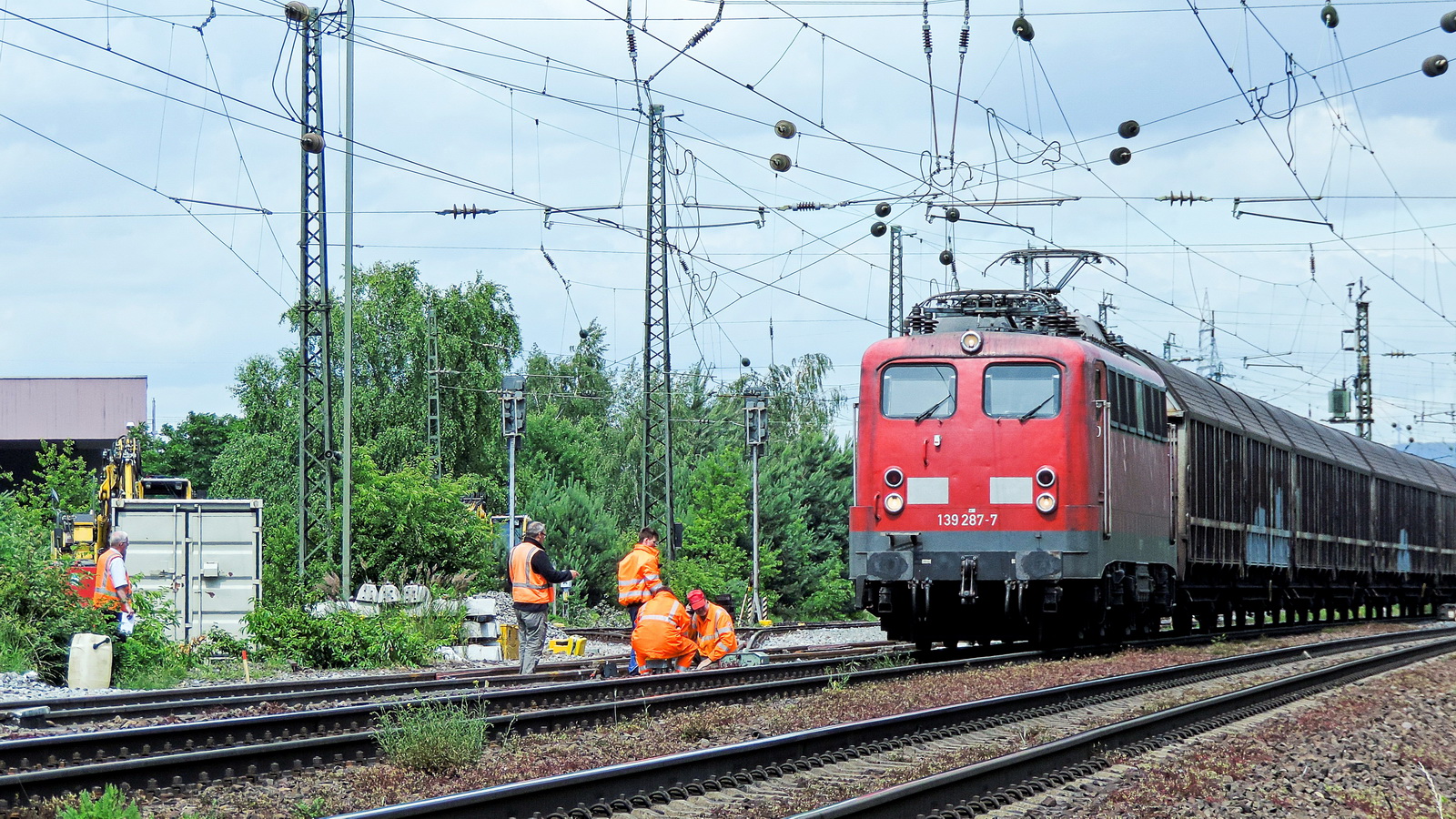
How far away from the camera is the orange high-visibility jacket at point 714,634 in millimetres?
17047

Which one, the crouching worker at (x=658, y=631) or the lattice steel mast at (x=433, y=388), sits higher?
the lattice steel mast at (x=433, y=388)

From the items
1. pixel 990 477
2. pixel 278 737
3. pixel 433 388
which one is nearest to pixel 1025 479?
pixel 990 477

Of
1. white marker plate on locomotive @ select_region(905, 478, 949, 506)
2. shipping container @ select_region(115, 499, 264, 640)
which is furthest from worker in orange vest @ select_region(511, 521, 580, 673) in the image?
shipping container @ select_region(115, 499, 264, 640)

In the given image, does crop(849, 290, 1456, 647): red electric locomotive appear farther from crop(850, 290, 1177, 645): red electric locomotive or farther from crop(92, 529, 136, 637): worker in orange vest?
crop(92, 529, 136, 637): worker in orange vest

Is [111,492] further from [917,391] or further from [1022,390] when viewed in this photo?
[1022,390]

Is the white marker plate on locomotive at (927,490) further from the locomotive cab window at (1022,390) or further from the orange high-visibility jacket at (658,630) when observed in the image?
the orange high-visibility jacket at (658,630)

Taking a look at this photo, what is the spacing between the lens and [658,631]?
52.1 ft

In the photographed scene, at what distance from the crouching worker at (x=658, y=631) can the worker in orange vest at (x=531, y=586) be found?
98 centimetres

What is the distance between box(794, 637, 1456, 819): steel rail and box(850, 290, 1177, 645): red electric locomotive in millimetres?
2950

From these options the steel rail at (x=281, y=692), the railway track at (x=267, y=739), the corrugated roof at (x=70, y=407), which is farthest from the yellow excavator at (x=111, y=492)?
the corrugated roof at (x=70, y=407)

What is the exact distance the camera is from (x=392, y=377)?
2119 inches

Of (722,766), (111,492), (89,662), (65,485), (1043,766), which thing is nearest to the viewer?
(722,766)

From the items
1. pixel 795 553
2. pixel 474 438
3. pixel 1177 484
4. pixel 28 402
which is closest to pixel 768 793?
pixel 1177 484

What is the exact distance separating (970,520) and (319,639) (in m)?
8.32
